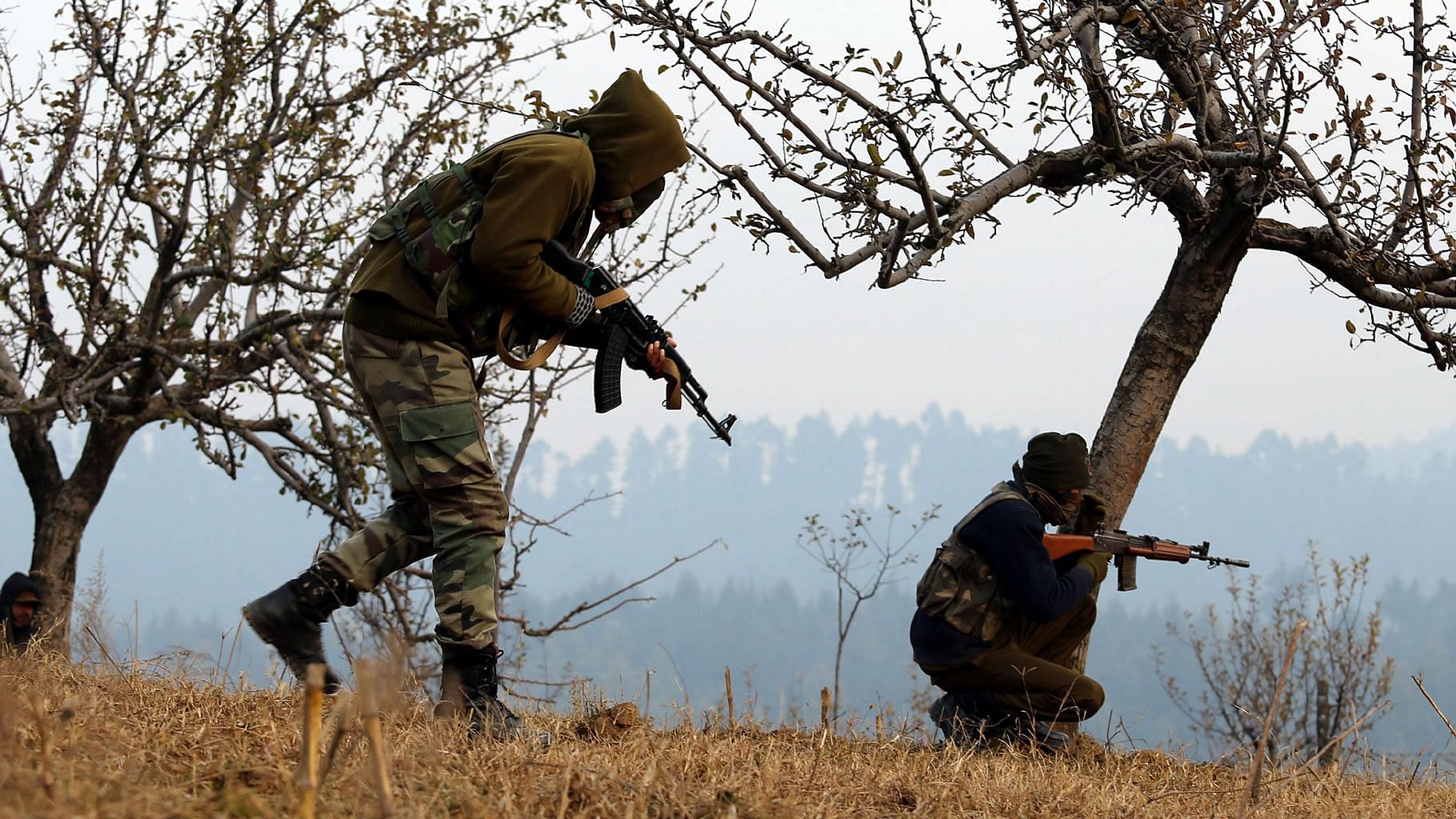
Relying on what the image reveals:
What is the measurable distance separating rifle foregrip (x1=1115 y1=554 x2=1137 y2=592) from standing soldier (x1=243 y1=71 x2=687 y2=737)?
8.67 ft

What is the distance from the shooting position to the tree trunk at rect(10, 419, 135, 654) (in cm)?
1003

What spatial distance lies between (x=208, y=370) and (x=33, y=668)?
448cm

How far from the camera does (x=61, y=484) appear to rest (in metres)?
10.2

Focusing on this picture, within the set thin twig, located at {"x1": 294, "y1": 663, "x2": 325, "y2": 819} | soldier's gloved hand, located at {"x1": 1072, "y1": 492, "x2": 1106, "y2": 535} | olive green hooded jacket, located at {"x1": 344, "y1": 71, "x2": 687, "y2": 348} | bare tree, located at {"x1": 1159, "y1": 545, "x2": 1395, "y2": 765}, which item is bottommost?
bare tree, located at {"x1": 1159, "y1": 545, "x2": 1395, "y2": 765}

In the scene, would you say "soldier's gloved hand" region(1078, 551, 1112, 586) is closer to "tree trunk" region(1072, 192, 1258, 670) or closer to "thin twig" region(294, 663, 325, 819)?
"tree trunk" region(1072, 192, 1258, 670)

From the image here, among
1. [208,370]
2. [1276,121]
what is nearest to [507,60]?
[208,370]

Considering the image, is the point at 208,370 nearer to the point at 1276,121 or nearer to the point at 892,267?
the point at 892,267

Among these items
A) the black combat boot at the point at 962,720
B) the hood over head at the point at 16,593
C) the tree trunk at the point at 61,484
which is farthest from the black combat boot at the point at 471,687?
the tree trunk at the point at 61,484

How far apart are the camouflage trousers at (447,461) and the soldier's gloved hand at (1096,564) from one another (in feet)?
8.05

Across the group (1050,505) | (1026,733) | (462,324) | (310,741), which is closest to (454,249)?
(462,324)

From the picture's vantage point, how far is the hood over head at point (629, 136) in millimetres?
3652

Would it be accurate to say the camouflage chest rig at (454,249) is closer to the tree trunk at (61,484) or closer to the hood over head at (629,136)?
the hood over head at (629,136)

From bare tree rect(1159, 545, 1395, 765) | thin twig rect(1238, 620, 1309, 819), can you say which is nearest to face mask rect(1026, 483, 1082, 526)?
thin twig rect(1238, 620, 1309, 819)

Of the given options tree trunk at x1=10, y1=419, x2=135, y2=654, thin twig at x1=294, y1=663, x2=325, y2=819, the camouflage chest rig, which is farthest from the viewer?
tree trunk at x1=10, y1=419, x2=135, y2=654
